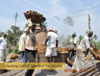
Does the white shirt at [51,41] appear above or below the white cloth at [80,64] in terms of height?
above

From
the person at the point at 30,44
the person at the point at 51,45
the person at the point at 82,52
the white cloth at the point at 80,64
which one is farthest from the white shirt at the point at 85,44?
the person at the point at 30,44

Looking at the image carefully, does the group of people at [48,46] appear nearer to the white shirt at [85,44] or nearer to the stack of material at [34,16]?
the white shirt at [85,44]

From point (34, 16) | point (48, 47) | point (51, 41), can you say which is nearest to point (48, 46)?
point (48, 47)

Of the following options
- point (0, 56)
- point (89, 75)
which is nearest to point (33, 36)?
point (89, 75)

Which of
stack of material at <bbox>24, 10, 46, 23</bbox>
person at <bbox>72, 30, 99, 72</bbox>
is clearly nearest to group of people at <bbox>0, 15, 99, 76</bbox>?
person at <bbox>72, 30, 99, 72</bbox>

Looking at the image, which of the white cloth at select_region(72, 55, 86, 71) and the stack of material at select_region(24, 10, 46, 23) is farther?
the white cloth at select_region(72, 55, 86, 71)

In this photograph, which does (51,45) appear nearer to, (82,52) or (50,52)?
(50,52)

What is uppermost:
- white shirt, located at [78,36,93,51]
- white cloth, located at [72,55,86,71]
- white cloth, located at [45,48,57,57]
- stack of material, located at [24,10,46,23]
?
stack of material, located at [24,10,46,23]

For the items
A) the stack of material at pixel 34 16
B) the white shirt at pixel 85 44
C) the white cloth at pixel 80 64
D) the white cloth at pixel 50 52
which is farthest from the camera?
the white cloth at pixel 50 52

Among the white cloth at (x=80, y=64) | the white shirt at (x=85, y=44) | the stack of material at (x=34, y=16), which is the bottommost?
the white cloth at (x=80, y=64)

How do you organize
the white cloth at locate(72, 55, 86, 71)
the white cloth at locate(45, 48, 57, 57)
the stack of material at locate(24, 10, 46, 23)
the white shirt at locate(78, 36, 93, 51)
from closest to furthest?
1. the stack of material at locate(24, 10, 46, 23)
2. the white shirt at locate(78, 36, 93, 51)
3. the white cloth at locate(72, 55, 86, 71)
4. the white cloth at locate(45, 48, 57, 57)

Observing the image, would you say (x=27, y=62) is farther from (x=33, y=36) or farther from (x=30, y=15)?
(x=30, y=15)

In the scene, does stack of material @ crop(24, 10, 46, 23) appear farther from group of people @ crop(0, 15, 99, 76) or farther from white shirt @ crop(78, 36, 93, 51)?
white shirt @ crop(78, 36, 93, 51)

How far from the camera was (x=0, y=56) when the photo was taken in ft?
14.6
